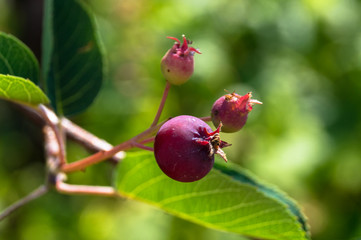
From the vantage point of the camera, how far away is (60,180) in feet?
4.67

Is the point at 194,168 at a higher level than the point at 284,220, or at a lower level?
higher

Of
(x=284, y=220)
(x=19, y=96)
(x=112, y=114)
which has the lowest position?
(x=112, y=114)

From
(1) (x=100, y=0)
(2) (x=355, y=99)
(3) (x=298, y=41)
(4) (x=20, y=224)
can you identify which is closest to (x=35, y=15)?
(1) (x=100, y=0)

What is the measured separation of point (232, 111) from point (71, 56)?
0.70 m

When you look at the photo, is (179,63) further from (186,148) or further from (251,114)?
(251,114)

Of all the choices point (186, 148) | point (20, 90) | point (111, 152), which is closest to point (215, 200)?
point (111, 152)

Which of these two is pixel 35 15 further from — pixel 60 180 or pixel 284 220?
pixel 284 220

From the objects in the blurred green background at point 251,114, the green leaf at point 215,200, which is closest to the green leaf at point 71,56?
the green leaf at point 215,200

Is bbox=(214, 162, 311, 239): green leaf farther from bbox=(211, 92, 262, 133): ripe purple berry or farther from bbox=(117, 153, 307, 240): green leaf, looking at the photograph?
bbox=(211, 92, 262, 133): ripe purple berry

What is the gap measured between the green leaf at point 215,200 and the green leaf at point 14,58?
38cm

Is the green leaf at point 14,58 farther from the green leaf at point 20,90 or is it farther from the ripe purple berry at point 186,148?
the ripe purple berry at point 186,148

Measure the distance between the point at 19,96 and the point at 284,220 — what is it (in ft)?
2.35

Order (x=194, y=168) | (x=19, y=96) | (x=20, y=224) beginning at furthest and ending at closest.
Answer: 1. (x=20, y=224)
2. (x=19, y=96)
3. (x=194, y=168)

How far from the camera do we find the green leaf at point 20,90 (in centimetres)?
105
